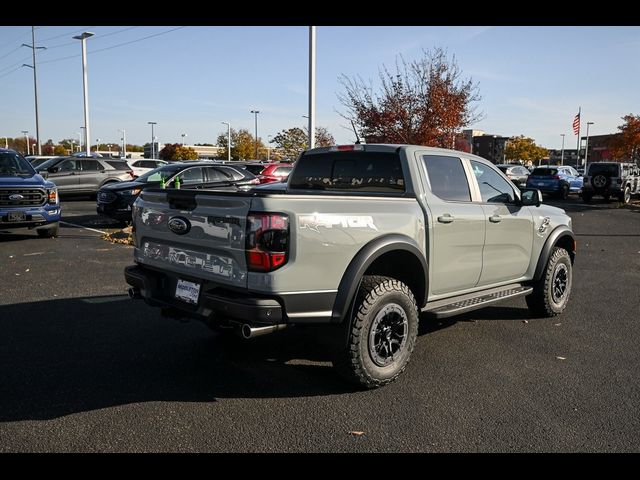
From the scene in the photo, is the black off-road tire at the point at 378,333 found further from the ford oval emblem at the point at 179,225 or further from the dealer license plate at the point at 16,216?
the dealer license plate at the point at 16,216

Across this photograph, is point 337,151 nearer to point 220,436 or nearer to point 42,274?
point 220,436

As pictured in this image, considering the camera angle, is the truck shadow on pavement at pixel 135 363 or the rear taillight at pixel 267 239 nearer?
the rear taillight at pixel 267 239

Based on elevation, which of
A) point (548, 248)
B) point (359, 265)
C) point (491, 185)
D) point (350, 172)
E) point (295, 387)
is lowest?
point (295, 387)

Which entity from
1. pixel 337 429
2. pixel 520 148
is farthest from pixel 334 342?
pixel 520 148

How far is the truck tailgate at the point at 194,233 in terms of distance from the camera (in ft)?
12.1

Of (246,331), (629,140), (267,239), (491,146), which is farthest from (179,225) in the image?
(491,146)

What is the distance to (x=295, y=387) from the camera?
13.7 ft

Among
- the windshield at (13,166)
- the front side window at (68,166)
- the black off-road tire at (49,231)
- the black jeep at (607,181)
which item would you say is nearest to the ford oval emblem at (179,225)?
the black off-road tire at (49,231)

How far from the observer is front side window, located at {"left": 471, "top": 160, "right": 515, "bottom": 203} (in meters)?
5.41

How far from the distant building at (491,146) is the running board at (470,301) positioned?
111612 mm

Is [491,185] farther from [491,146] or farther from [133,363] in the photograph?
[491,146]

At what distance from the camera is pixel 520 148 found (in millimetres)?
93438

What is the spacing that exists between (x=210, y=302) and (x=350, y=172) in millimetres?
2027
